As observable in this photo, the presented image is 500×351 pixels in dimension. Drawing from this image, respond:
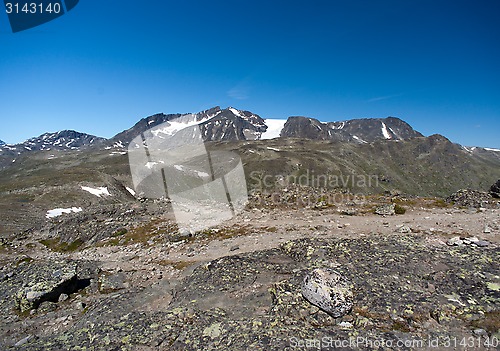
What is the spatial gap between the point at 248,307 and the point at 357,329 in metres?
4.30

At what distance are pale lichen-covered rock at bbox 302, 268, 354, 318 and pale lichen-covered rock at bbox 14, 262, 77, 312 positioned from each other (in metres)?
13.7

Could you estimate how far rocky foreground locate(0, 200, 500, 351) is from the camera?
369 inches

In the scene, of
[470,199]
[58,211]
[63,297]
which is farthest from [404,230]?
[58,211]

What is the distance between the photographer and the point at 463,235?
1808 centimetres

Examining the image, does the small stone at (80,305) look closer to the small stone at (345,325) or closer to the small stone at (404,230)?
the small stone at (345,325)

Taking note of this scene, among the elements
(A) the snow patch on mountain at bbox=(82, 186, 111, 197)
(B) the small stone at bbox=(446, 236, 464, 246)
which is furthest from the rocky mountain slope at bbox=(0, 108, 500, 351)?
(A) the snow patch on mountain at bbox=(82, 186, 111, 197)

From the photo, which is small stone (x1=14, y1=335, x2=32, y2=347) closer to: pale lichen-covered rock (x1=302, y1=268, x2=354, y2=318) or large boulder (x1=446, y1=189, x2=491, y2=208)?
pale lichen-covered rock (x1=302, y1=268, x2=354, y2=318)

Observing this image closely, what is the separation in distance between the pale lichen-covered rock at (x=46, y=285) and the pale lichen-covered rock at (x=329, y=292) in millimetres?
13741

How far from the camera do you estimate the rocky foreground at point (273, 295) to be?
369 inches

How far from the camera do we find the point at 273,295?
1196cm

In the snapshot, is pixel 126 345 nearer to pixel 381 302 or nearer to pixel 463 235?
pixel 381 302

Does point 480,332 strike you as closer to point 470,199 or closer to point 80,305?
point 80,305

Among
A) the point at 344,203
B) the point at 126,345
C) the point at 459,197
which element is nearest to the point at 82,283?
the point at 126,345

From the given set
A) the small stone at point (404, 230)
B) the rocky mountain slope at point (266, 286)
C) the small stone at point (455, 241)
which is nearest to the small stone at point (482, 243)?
the rocky mountain slope at point (266, 286)
